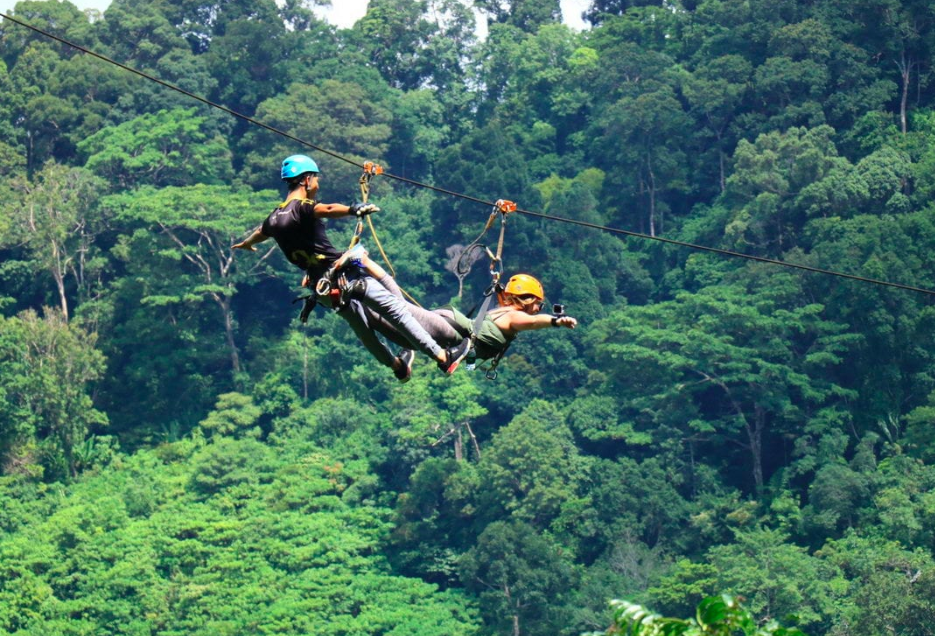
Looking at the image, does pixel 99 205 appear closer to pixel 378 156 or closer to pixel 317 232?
pixel 378 156

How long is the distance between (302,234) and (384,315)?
0.63 meters

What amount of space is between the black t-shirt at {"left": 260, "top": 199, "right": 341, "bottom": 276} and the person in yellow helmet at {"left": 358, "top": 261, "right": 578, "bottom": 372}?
0.27m

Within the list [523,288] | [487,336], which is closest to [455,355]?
[487,336]

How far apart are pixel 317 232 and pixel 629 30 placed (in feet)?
122

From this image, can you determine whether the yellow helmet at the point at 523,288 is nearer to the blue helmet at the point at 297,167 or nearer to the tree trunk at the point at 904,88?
the blue helmet at the point at 297,167

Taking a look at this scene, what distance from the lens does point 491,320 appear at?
9891 millimetres

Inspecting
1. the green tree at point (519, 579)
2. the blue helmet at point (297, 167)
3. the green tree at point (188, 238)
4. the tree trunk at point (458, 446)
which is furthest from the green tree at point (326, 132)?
the blue helmet at point (297, 167)

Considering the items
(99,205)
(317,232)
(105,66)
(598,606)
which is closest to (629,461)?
(598,606)

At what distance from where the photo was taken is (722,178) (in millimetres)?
41438

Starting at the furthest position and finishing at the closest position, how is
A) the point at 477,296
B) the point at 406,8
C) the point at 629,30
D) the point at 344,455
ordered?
the point at 406,8 → the point at 629,30 → the point at 477,296 → the point at 344,455

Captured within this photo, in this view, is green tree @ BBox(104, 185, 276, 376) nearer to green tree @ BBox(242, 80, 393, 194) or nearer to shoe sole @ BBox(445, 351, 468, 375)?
green tree @ BBox(242, 80, 393, 194)

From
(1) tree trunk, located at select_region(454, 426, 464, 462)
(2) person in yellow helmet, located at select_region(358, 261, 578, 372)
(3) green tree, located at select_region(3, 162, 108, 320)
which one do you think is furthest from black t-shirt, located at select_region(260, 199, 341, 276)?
(3) green tree, located at select_region(3, 162, 108, 320)

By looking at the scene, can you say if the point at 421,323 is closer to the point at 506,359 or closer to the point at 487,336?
the point at 487,336

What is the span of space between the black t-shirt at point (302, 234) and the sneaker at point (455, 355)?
80 centimetres
